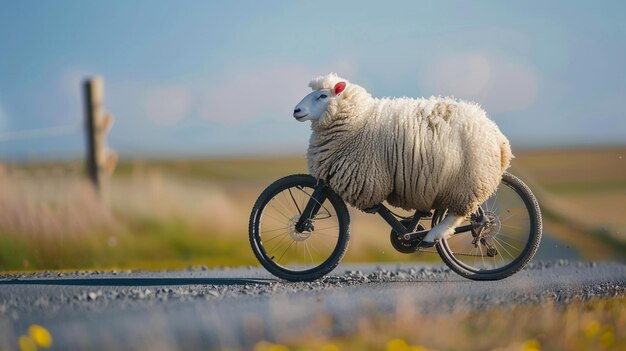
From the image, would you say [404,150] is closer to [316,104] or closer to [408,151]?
[408,151]

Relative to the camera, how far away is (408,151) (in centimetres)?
712

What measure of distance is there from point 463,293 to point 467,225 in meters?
0.74

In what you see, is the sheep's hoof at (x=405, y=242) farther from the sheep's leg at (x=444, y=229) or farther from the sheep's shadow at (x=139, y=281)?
the sheep's shadow at (x=139, y=281)

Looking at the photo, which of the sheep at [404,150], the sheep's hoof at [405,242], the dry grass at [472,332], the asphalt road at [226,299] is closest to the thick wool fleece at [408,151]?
the sheep at [404,150]

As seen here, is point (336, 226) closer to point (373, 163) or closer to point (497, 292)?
point (373, 163)

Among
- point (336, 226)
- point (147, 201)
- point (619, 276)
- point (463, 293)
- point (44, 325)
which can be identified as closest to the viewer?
point (44, 325)

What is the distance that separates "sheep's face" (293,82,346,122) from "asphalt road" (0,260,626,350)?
1.56 m

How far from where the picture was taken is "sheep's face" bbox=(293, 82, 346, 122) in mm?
7352

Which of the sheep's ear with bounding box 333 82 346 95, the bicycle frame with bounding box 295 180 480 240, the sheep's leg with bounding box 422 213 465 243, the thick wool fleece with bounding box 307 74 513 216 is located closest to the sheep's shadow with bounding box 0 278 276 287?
the bicycle frame with bounding box 295 180 480 240

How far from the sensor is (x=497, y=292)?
7211 mm

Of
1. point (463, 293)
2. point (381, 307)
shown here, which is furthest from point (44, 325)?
point (463, 293)

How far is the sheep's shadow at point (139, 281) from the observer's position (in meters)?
7.86

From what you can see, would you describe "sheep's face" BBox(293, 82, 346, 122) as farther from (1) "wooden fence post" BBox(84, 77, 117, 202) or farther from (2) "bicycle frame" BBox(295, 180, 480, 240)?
(1) "wooden fence post" BBox(84, 77, 117, 202)

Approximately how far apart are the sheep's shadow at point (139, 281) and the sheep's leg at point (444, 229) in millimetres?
1600
